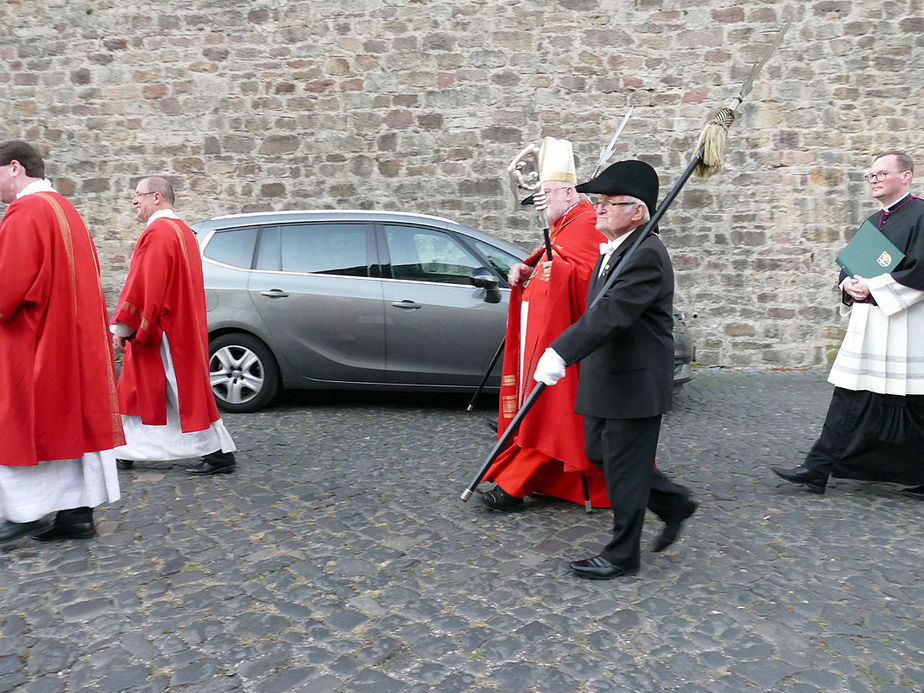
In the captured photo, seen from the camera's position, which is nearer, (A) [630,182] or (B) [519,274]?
(A) [630,182]

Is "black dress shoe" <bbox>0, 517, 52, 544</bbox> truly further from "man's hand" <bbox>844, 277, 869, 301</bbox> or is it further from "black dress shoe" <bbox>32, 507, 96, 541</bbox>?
"man's hand" <bbox>844, 277, 869, 301</bbox>

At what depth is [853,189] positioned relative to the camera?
9453 mm

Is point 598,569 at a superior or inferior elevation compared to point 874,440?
inferior

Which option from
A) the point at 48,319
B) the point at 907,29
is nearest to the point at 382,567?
the point at 48,319

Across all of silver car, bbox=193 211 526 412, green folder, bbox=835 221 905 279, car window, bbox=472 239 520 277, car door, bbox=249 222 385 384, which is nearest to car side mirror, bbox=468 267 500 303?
silver car, bbox=193 211 526 412

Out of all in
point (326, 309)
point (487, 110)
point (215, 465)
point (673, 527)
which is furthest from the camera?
point (487, 110)

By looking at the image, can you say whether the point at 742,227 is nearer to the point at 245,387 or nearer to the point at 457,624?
the point at 245,387

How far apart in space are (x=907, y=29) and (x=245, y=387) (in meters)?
8.58

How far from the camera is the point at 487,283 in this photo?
20.8 feet

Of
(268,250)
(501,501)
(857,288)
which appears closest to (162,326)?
(268,250)

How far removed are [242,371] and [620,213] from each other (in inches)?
169

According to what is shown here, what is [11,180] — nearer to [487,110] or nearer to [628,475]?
[628,475]

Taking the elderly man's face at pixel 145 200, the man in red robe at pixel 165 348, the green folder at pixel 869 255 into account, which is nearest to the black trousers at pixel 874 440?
the green folder at pixel 869 255

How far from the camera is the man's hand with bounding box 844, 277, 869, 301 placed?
4.41 m
